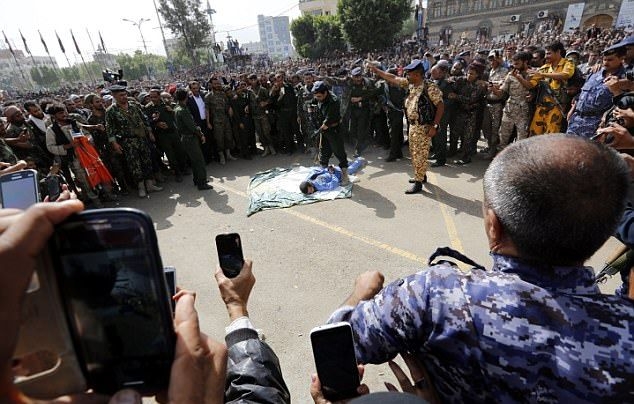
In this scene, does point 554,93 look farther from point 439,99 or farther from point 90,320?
point 90,320

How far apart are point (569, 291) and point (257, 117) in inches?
311

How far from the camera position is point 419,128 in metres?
5.25

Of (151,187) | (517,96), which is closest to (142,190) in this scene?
(151,187)

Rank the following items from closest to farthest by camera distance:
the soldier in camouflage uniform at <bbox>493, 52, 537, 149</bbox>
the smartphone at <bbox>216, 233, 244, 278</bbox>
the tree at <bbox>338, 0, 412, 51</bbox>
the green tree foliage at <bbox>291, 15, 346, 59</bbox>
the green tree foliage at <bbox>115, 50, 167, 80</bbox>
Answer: the smartphone at <bbox>216, 233, 244, 278</bbox>
the soldier in camouflage uniform at <bbox>493, 52, 537, 149</bbox>
the tree at <bbox>338, 0, 412, 51</bbox>
the green tree foliage at <bbox>291, 15, 346, 59</bbox>
the green tree foliage at <bbox>115, 50, 167, 80</bbox>

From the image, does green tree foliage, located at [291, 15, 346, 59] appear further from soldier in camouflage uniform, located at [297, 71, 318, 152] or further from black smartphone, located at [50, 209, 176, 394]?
black smartphone, located at [50, 209, 176, 394]

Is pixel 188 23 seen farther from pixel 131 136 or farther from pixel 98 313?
pixel 98 313

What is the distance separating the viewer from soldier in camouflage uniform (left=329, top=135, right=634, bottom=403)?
833 millimetres

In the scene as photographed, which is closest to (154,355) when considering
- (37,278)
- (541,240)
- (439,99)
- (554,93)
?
(37,278)

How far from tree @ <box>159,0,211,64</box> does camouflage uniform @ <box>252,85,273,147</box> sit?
2018 inches

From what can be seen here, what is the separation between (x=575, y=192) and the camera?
90cm

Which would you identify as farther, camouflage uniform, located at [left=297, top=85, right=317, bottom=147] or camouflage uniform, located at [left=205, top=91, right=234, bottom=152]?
camouflage uniform, located at [left=297, top=85, right=317, bottom=147]

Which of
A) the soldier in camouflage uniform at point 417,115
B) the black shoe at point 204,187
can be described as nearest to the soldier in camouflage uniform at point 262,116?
the black shoe at point 204,187

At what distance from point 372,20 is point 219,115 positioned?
113ft

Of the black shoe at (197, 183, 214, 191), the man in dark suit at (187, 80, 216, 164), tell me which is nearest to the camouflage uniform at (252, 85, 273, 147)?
the man in dark suit at (187, 80, 216, 164)
